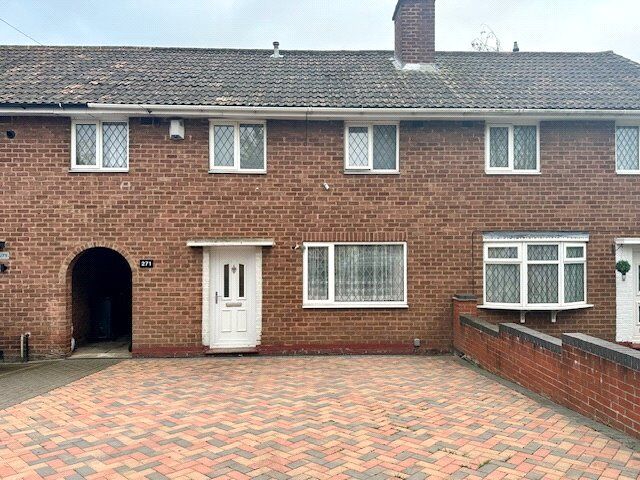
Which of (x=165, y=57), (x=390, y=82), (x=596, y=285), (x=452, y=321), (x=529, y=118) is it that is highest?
(x=165, y=57)

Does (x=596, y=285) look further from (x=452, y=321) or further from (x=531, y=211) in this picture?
(x=452, y=321)

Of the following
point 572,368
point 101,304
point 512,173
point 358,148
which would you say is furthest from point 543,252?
point 101,304

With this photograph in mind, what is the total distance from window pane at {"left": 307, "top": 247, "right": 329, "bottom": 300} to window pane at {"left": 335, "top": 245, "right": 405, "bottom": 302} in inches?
8.0

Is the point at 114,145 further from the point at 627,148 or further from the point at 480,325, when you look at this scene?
the point at 627,148

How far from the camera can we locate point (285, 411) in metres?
5.31

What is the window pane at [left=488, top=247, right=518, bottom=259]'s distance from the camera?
28.6ft

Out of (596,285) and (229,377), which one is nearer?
(229,377)

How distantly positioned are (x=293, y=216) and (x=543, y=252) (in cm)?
504

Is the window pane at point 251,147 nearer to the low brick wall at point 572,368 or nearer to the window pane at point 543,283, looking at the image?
the low brick wall at point 572,368

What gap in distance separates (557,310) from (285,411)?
242 inches

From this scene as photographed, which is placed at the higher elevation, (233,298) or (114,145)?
(114,145)

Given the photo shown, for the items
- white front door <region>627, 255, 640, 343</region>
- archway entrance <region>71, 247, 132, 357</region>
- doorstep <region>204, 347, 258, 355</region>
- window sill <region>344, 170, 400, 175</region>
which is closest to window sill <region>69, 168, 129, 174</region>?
archway entrance <region>71, 247, 132, 357</region>

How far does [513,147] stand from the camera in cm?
898

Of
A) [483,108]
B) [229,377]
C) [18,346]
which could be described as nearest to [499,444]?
[229,377]
